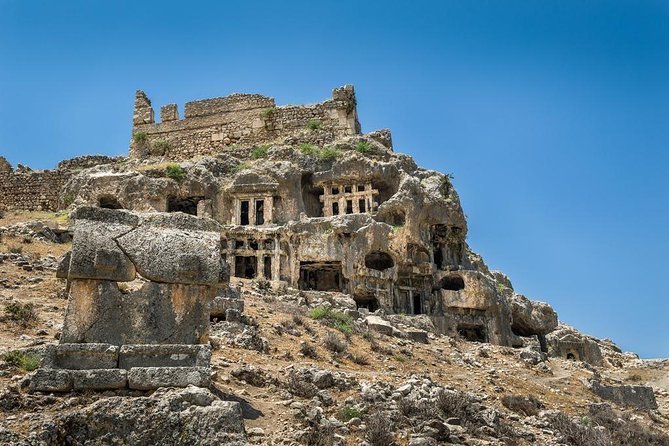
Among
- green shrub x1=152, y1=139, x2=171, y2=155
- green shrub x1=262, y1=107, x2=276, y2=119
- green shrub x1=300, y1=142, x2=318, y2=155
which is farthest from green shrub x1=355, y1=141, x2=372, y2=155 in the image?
green shrub x1=152, y1=139, x2=171, y2=155

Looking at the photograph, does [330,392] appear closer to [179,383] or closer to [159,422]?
[179,383]

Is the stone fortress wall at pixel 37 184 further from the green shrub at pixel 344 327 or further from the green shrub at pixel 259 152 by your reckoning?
the green shrub at pixel 344 327

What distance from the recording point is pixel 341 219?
2614 cm

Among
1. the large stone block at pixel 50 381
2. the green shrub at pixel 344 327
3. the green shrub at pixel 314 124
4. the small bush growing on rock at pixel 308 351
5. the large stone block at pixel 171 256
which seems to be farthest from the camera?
the green shrub at pixel 314 124

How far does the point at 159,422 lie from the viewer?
4.77 m

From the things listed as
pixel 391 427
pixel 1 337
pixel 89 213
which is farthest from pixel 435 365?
pixel 89 213

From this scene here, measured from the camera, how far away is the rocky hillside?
477 centimetres

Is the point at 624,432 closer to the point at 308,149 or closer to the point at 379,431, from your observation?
the point at 379,431

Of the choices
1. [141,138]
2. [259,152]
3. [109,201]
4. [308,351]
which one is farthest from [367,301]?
[141,138]

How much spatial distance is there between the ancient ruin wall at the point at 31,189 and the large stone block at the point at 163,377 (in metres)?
31.2

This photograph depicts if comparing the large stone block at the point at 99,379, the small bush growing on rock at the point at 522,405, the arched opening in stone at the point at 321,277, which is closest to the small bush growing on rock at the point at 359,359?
the small bush growing on rock at the point at 522,405

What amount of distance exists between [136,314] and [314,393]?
3090mm

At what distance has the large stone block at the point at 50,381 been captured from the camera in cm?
514

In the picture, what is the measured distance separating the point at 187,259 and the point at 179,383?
1.32m
